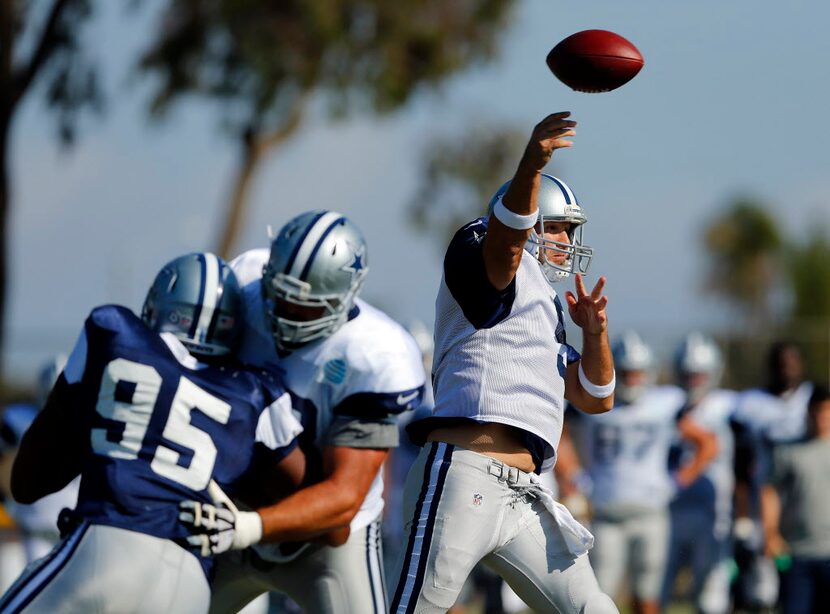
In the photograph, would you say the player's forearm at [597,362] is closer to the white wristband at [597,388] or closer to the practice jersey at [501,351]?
the white wristband at [597,388]

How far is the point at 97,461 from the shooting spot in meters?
3.20

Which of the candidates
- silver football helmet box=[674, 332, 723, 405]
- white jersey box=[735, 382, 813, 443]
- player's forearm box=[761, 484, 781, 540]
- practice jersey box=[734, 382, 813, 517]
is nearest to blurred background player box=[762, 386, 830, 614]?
player's forearm box=[761, 484, 781, 540]

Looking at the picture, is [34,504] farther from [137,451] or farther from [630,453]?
[137,451]

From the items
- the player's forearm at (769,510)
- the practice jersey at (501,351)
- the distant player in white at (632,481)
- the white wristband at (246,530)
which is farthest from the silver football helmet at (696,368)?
the white wristband at (246,530)

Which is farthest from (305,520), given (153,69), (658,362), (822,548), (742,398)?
(153,69)

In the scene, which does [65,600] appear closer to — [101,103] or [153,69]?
[101,103]

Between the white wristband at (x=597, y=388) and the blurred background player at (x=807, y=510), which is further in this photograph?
the blurred background player at (x=807, y=510)

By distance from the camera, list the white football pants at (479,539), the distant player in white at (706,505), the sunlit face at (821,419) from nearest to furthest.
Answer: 1. the white football pants at (479,539)
2. the sunlit face at (821,419)
3. the distant player in white at (706,505)

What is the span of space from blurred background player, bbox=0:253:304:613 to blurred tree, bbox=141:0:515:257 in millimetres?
13379

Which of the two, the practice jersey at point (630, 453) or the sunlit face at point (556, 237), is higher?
the sunlit face at point (556, 237)

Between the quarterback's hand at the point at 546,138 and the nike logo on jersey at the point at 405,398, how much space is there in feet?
2.29

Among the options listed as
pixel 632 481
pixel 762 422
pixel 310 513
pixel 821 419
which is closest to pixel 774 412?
pixel 762 422

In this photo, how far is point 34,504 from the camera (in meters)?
7.12

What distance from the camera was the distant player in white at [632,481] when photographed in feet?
26.9
